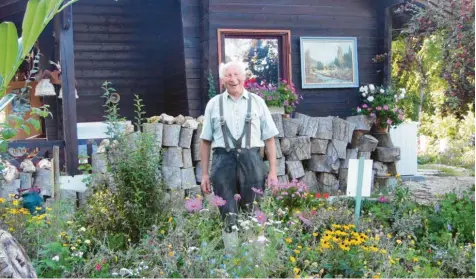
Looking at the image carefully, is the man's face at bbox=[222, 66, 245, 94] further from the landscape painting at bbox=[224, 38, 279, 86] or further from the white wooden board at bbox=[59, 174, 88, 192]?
the landscape painting at bbox=[224, 38, 279, 86]

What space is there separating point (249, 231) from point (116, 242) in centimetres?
113

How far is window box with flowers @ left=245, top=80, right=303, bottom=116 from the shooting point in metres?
7.95

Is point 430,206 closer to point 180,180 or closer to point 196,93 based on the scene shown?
point 180,180

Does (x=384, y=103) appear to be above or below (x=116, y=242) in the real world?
above

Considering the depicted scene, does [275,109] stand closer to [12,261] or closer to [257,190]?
[257,190]

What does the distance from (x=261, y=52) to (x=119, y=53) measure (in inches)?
112

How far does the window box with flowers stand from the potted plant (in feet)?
4.33

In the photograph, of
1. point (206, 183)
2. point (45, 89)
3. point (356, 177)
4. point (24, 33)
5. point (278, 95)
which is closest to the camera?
point (24, 33)

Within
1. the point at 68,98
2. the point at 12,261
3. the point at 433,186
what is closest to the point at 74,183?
the point at 68,98

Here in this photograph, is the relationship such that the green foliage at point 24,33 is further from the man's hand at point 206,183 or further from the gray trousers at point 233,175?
the man's hand at point 206,183

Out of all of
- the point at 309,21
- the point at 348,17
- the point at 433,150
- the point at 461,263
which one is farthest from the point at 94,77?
the point at 433,150

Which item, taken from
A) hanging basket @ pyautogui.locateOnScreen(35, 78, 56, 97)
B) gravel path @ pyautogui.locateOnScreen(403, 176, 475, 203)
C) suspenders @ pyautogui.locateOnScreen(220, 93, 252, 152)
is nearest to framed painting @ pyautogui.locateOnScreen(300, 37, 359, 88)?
gravel path @ pyautogui.locateOnScreen(403, 176, 475, 203)

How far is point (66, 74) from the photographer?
22.9ft

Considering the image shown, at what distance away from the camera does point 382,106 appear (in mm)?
8781
